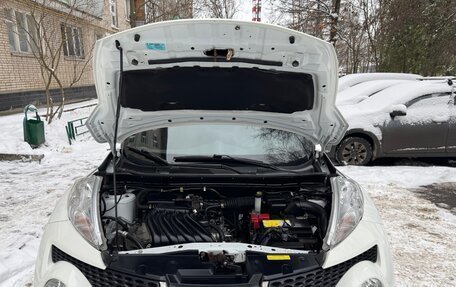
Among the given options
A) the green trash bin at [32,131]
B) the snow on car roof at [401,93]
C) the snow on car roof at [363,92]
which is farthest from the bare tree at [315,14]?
the green trash bin at [32,131]

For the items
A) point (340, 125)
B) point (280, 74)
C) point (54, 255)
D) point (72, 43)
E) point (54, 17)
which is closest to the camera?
point (54, 255)

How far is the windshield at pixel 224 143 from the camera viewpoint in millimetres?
2834

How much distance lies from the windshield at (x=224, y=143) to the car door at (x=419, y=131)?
13.4 ft

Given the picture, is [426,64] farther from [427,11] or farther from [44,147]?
[44,147]

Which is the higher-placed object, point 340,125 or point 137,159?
point 340,125

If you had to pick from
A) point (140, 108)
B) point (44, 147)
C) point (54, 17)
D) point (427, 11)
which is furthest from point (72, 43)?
point (427, 11)

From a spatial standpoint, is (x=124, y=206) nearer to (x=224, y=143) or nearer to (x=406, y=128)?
(x=224, y=143)

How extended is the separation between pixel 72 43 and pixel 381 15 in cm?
1470

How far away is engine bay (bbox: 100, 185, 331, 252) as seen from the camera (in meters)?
2.10

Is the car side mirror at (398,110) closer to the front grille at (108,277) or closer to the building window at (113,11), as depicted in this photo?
the front grille at (108,277)

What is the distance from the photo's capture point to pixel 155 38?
2213mm

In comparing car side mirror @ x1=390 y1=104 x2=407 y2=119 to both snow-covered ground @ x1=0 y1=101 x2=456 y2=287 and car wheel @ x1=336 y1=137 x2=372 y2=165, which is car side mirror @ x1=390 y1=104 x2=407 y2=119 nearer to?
car wheel @ x1=336 y1=137 x2=372 y2=165

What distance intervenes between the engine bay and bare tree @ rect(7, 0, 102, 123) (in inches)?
302

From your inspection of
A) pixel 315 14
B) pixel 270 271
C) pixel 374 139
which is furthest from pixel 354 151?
pixel 315 14
